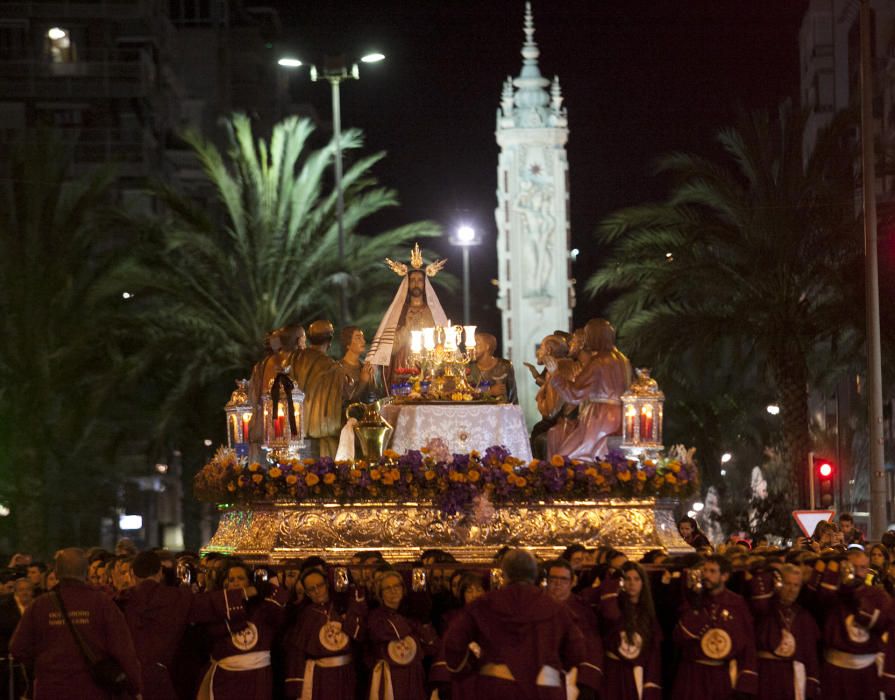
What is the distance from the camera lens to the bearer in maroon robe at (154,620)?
50.3 feet

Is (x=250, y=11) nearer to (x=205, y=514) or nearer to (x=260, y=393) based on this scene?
(x=205, y=514)

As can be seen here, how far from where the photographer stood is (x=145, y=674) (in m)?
15.3

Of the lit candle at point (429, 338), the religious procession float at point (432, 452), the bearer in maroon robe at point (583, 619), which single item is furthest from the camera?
the lit candle at point (429, 338)

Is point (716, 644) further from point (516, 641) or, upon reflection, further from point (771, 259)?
point (771, 259)

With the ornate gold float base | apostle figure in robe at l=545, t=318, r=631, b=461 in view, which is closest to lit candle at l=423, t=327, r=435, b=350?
apostle figure in robe at l=545, t=318, r=631, b=461

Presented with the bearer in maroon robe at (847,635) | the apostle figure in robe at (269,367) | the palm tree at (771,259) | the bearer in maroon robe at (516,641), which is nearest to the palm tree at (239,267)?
the palm tree at (771,259)

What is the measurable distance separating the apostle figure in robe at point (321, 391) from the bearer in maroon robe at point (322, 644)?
574 cm

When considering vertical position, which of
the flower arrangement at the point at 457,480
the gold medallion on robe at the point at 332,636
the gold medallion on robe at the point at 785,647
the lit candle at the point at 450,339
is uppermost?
the lit candle at the point at 450,339

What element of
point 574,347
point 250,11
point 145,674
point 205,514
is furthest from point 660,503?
point 250,11

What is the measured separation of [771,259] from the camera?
32344mm

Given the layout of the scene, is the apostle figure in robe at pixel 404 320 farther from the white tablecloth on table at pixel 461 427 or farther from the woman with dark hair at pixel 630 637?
the woman with dark hair at pixel 630 637

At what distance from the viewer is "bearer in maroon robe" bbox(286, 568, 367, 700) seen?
15875 mm

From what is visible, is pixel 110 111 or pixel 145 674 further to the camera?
pixel 110 111

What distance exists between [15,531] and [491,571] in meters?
20.3
